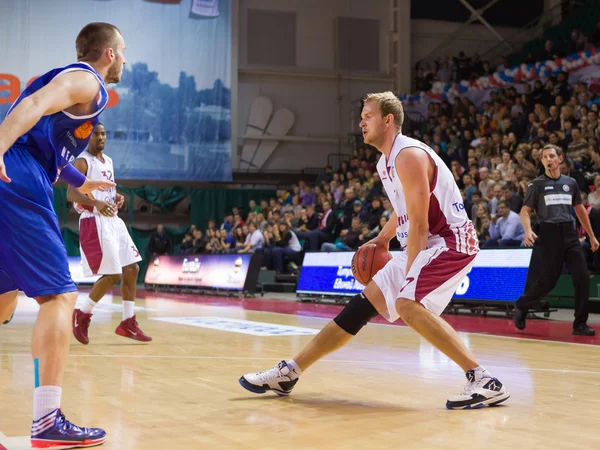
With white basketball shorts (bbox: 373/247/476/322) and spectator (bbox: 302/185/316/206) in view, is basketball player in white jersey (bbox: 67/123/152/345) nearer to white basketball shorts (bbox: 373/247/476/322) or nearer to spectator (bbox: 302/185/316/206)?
white basketball shorts (bbox: 373/247/476/322)

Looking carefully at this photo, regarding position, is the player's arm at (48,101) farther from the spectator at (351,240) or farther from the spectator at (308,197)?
the spectator at (308,197)

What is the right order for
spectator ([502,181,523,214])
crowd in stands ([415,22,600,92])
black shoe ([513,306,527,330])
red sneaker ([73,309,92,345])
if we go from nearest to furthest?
red sneaker ([73,309,92,345])
black shoe ([513,306,527,330])
spectator ([502,181,523,214])
crowd in stands ([415,22,600,92])

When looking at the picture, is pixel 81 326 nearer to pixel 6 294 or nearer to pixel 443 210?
pixel 6 294

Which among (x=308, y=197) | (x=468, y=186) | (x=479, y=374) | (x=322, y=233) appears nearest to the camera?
(x=479, y=374)

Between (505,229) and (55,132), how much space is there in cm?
962

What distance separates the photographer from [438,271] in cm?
398

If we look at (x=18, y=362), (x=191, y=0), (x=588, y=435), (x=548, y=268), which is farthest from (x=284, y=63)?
(x=588, y=435)

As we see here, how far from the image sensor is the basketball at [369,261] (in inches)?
177

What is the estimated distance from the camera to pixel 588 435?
10.6 feet

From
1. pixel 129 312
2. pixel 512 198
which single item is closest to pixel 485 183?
pixel 512 198

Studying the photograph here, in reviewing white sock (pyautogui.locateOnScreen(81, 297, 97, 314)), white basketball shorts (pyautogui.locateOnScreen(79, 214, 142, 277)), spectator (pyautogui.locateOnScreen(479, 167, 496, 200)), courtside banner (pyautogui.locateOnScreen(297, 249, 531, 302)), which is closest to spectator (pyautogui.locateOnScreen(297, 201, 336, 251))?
spectator (pyautogui.locateOnScreen(479, 167, 496, 200))

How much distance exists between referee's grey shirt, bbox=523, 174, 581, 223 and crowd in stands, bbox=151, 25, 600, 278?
3.40 metres

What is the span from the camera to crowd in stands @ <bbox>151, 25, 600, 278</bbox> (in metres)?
12.8

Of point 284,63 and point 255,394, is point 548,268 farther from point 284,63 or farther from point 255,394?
point 284,63
